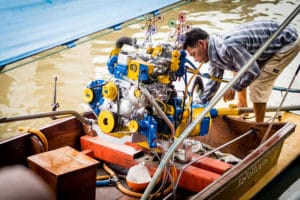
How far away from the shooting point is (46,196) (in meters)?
0.84

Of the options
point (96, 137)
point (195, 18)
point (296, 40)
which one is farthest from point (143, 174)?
point (195, 18)

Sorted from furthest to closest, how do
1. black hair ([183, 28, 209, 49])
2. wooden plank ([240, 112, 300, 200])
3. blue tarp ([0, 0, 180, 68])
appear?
wooden plank ([240, 112, 300, 200])
black hair ([183, 28, 209, 49])
blue tarp ([0, 0, 180, 68])

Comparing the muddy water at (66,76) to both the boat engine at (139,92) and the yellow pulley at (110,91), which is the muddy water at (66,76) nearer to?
the boat engine at (139,92)

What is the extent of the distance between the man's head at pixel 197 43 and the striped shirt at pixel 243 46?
57mm

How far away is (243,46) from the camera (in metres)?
3.29

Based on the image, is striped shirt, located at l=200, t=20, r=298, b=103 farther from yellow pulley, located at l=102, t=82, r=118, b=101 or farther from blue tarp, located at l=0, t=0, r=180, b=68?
yellow pulley, located at l=102, t=82, r=118, b=101

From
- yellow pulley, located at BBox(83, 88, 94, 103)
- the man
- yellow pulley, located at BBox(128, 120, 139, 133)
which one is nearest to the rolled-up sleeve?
the man

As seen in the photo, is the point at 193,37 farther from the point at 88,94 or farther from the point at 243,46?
the point at 88,94

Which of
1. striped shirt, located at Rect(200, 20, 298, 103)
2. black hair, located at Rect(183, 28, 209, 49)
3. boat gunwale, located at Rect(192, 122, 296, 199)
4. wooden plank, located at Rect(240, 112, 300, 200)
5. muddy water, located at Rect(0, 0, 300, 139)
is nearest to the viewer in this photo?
boat gunwale, located at Rect(192, 122, 296, 199)

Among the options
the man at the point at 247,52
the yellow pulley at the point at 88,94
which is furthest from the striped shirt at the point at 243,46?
the yellow pulley at the point at 88,94

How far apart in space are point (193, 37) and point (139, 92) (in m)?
0.81

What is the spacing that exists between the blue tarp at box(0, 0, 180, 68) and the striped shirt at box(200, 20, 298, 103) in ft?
1.96

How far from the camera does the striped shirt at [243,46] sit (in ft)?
10.6

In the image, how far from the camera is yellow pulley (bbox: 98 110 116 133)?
2639mm
